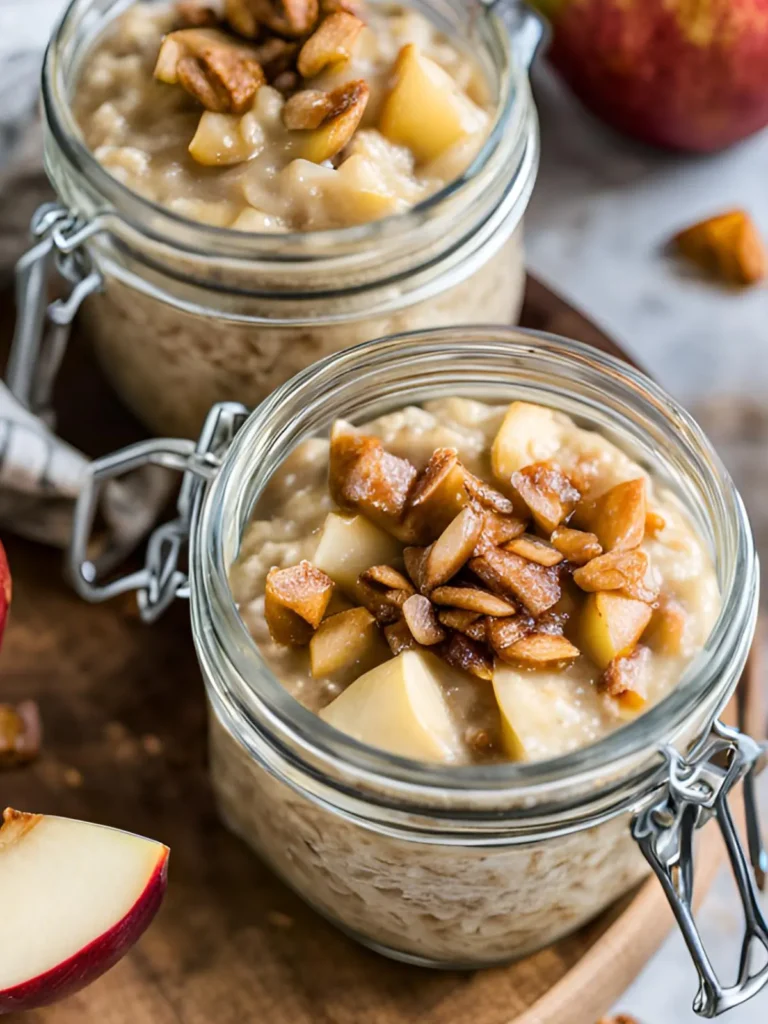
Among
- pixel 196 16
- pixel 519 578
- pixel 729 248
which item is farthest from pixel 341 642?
pixel 729 248

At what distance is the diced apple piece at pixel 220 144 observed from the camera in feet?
4.80

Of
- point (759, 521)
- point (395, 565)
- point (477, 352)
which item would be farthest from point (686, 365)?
point (395, 565)

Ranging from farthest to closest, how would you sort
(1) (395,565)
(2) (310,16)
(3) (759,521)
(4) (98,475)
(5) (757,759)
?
(3) (759,521) → (2) (310,16) → (4) (98,475) → (1) (395,565) → (5) (757,759)

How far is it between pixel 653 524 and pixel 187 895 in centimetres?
60

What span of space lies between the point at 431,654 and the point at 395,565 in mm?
112

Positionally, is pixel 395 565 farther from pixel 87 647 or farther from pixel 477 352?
pixel 87 647

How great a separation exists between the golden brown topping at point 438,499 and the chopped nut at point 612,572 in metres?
0.13

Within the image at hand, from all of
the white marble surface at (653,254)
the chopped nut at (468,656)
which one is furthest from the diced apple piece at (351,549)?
the white marble surface at (653,254)

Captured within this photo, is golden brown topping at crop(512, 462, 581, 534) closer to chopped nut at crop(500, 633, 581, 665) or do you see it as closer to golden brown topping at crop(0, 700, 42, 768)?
chopped nut at crop(500, 633, 581, 665)

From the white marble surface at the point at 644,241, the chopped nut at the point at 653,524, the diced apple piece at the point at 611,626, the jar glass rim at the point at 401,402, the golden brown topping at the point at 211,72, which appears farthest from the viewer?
the white marble surface at the point at 644,241

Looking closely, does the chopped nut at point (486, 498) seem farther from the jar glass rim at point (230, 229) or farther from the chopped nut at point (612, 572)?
the jar glass rim at point (230, 229)

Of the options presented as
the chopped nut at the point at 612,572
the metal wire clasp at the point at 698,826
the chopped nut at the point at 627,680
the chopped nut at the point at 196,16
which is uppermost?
the chopped nut at the point at 196,16

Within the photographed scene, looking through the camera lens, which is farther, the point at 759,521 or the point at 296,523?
the point at 759,521

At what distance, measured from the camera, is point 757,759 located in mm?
1157
